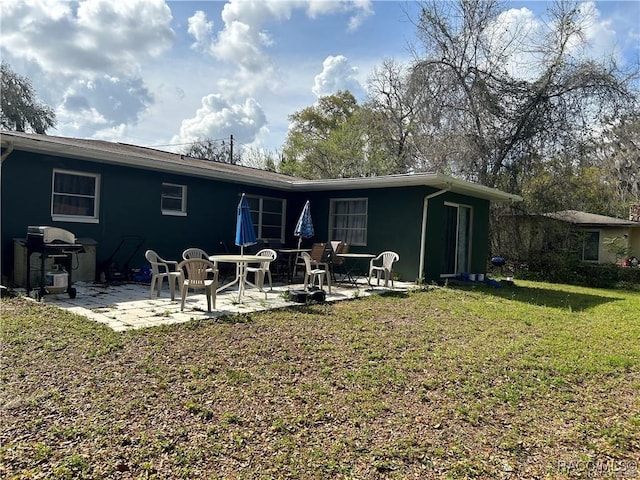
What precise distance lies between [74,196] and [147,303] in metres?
3.36

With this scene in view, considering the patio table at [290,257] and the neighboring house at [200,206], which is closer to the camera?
the neighboring house at [200,206]

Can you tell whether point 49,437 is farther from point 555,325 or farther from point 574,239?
point 574,239

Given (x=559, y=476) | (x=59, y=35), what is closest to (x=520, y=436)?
(x=559, y=476)

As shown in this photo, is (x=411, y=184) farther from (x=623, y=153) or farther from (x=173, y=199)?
(x=623, y=153)

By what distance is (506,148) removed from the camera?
14.5 meters

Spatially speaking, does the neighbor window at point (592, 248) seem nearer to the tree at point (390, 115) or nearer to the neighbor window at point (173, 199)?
the tree at point (390, 115)

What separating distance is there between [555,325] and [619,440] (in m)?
3.65

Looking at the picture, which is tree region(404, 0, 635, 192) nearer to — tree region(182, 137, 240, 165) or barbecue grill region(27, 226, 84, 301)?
barbecue grill region(27, 226, 84, 301)

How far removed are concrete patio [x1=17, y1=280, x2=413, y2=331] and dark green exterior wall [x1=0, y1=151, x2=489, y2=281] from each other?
129 cm

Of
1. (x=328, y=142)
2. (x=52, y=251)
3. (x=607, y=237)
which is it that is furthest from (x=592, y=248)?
(x=52, y=251)

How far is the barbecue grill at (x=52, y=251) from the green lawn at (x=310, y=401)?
0.75 metres

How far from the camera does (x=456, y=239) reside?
36.9 ft

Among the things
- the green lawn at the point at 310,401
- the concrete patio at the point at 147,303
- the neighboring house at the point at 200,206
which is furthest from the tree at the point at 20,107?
the green lawn at the point at 310,401

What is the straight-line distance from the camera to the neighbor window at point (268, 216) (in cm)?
1136
